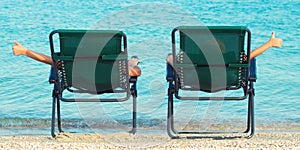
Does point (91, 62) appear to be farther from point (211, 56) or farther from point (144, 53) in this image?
point (144, 53)

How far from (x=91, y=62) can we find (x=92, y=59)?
0.03 meters

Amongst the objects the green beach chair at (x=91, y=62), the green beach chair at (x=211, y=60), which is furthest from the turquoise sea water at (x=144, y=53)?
the green beach chair at (x=211, y=60)

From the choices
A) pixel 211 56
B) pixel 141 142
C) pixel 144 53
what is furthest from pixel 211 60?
pixel 144 53

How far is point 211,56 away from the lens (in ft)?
17.6

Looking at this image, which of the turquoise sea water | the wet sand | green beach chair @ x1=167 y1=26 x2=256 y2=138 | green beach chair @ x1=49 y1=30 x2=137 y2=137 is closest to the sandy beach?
the wet sand

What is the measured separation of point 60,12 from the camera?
52.3 feet

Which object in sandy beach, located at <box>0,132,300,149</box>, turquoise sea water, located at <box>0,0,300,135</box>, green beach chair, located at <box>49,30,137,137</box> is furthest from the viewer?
turquoise sea water, located at <box>0,0,300,135</box>

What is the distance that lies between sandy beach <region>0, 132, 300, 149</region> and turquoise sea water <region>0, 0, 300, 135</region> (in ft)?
3.22

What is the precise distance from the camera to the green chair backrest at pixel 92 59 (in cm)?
529

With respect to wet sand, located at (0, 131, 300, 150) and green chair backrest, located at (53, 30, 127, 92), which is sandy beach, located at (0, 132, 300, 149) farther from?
green chair backrest, located at (53, 30, 127, 92)

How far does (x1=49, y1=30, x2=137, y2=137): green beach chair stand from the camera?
5.29 meters

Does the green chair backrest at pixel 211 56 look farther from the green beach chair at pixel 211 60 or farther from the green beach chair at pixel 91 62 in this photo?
the green beach chair at pixel 91 62

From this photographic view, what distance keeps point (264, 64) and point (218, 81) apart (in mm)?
5065

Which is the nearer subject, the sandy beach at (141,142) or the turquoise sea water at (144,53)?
the sandy beach at (141,142)
